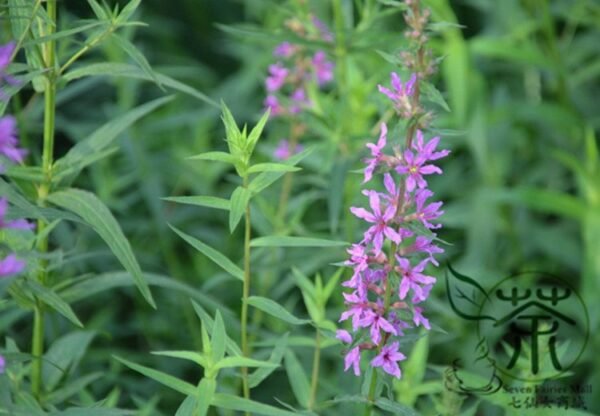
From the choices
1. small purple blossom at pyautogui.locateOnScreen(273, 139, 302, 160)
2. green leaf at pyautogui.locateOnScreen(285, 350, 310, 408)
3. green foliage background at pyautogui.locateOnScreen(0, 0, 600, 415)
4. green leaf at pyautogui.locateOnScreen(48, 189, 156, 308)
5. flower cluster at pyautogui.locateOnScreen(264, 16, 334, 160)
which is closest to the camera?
green leaf at pyautogui.locateOnScreen(48, 189, 156, 308)

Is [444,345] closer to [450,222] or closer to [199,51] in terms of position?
[450,222]

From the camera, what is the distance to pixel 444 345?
14.9 ft

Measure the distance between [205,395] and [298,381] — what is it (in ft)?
2.42

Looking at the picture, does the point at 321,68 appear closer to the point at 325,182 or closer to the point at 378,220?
the point at 325,182

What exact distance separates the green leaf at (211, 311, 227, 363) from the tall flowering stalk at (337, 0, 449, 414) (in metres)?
0.28

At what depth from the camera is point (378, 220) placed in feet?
7.39

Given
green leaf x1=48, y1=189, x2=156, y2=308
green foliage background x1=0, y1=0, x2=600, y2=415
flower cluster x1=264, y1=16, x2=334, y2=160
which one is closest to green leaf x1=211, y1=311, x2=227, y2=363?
green leaf x1=48, y1=189, x2=156, y2=308

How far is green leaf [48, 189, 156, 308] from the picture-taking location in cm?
243

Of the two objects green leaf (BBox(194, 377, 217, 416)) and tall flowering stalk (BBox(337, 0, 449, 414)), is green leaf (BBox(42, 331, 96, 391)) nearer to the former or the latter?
green leaf (BBox(194, 377, 217, 416))

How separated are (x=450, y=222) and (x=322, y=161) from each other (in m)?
0.80

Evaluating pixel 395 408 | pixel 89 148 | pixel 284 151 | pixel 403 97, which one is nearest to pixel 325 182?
pixel 284 151

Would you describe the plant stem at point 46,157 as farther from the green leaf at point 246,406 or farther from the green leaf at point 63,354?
the green leaf at point 246,406

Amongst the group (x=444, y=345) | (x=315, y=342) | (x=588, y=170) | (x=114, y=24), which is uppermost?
(x=114, y=24)

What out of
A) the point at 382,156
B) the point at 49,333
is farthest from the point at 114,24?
the point at 49,333
